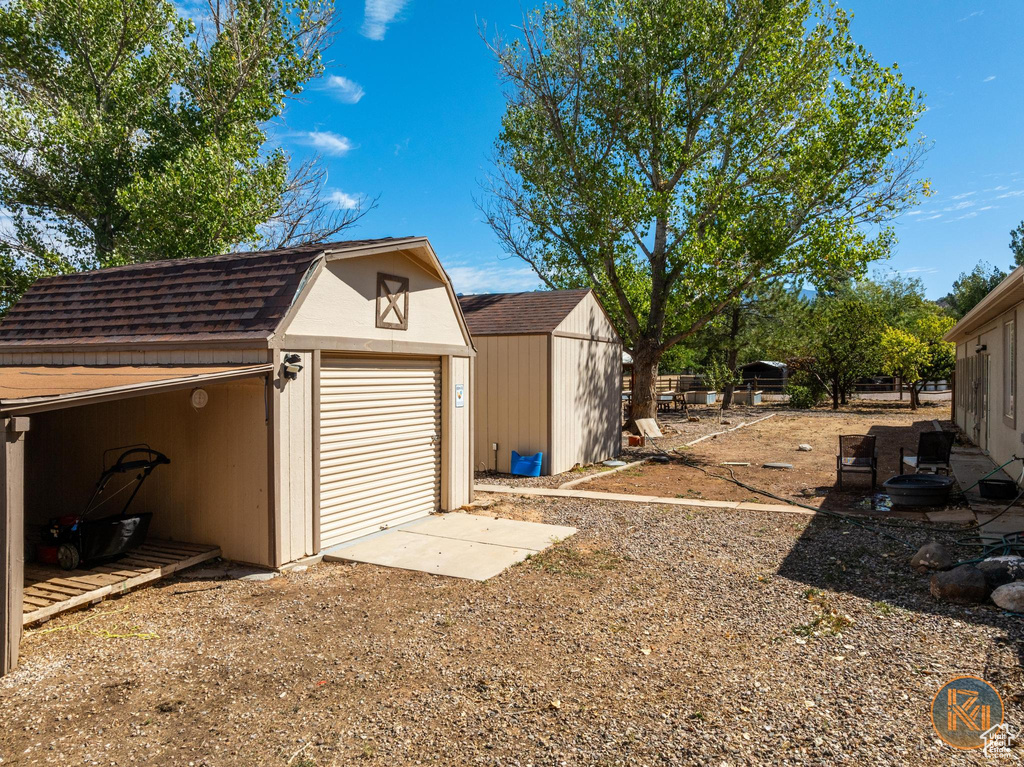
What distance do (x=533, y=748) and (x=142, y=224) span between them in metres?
16.2

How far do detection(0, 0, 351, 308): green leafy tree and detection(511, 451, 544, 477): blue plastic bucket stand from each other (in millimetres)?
9668

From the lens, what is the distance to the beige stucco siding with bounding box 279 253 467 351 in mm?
6641

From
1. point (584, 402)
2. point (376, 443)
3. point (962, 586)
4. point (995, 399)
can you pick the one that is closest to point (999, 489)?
point (995, 399)

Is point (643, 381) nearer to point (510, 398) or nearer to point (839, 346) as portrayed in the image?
point (510, 398)

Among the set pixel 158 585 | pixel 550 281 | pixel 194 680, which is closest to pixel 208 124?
pixel 550 281

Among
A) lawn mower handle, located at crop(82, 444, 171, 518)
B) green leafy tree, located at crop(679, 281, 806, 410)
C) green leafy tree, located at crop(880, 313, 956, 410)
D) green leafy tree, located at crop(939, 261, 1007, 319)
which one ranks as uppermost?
green leafy tree, located at crop(939, 261, 1007, 319)

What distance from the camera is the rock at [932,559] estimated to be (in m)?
5.93

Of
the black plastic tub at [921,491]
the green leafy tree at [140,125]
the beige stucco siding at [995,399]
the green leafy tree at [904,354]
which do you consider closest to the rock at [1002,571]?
the black plastic tub at [921,491]

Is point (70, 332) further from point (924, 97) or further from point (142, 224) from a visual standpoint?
point (924, 97)

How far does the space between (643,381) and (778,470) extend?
6.25 meters

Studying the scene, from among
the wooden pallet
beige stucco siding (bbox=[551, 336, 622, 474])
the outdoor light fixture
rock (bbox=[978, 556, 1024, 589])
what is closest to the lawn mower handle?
the wooden pallet

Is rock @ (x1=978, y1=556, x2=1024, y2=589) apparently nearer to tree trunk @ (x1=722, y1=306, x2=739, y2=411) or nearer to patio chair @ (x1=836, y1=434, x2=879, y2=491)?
patio chair @ (x1=836, y1=434, x2=879, y2=491)

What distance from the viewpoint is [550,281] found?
20.4m

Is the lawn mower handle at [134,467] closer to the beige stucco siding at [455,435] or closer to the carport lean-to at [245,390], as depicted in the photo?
the carport lean-to at [245,390]
